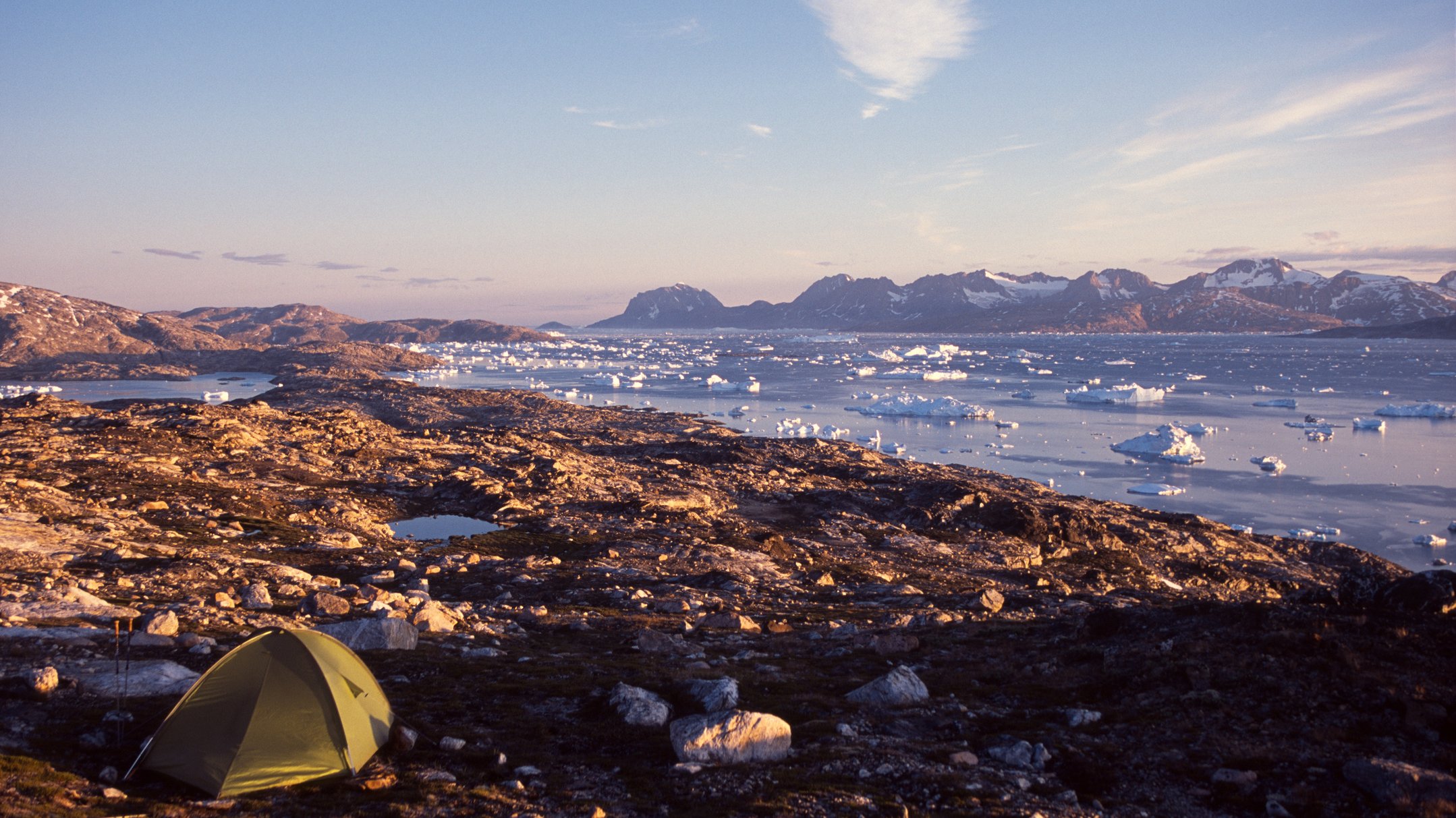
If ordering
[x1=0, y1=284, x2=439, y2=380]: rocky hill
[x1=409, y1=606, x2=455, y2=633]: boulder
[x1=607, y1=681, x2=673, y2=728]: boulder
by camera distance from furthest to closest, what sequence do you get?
[x1=0, y1=284, x2=439, y2=380]: rocky hill
[x1=409, y1=606, x2=455, y2=633]: boulder
[x1=607, y1=681, x2=673, y2=728]: boulder

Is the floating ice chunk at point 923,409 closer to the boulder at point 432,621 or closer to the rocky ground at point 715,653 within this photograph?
the rocky ground at point 715,653

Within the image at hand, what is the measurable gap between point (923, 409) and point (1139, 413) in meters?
19.9

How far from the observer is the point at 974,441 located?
60906 millimetres

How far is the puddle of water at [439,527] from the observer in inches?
1071

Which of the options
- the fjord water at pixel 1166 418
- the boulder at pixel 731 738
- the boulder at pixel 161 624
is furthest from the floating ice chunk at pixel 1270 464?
the boulder at pixel 161 624

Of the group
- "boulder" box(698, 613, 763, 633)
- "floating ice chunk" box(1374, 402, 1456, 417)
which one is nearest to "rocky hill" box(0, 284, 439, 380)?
"boulder" box(698, 613, 763, 633)

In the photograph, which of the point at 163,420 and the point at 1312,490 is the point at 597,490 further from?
the point at 1312,490

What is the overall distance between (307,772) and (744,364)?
14514 cm

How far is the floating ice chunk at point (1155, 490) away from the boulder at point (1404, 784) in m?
38.0

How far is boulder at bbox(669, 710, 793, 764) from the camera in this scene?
9.80 m

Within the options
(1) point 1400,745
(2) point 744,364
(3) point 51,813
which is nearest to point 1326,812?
(1) point 1400,745

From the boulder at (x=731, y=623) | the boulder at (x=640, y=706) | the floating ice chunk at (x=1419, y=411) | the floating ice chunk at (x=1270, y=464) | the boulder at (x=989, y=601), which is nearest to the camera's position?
the boulder at (x=640, y=706)

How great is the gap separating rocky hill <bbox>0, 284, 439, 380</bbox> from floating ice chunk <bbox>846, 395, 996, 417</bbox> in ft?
261

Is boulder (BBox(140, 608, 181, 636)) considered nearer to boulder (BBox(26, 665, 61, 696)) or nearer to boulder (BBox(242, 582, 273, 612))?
boulder (BBox(26, 665, 61, 696))
